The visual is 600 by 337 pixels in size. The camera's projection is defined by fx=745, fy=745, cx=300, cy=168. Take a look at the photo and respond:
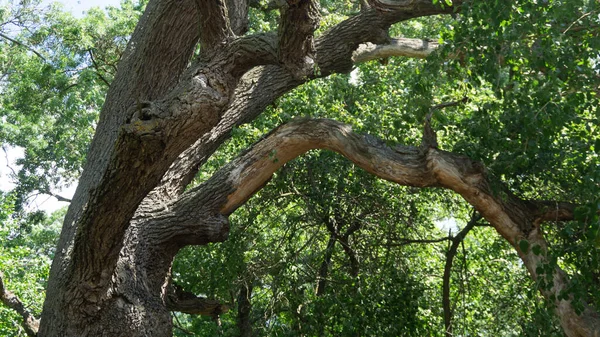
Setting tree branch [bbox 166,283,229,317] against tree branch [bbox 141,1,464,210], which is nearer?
tree branch [bbox 141,1,464,210]

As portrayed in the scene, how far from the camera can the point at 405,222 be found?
311 inches

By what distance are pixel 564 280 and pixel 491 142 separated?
1.20 meters

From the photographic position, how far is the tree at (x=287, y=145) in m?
4.88

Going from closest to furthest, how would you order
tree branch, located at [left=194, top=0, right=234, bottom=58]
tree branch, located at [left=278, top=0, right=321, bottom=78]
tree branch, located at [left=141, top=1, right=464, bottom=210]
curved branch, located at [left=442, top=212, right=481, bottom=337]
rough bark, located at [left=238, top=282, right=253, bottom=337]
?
tree branch, located at [left=278, top=0, right=321, bottom=78] → tree branch, located at [left=194, top=0, right=234, bottom=58] → tree branch, located at [left=141, top=1, right=464, bottom=210] → curved branch, located at [left=442, top=212, right=481, bottom=337] → rough bark, located at [left=238, top=282, right=253, bottom=337]

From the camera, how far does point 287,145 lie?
20.9 feet

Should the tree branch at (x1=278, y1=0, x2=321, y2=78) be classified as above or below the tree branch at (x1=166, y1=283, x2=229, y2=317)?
above

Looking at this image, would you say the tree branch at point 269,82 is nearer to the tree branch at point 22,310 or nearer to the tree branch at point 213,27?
the tree branch at point 213,27

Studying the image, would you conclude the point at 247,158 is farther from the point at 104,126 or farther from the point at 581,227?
the point at 581,227

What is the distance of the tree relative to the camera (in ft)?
16.0

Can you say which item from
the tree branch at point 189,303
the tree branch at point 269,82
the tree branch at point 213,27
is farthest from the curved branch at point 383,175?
the tree branch at point 213,27

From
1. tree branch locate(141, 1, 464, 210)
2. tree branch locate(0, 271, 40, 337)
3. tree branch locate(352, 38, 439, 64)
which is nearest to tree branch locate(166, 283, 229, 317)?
tree branch locate(141, 1, 464, 210)

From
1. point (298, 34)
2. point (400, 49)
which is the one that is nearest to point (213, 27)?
point (298, 34)

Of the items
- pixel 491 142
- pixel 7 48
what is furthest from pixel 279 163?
pixel 7 48

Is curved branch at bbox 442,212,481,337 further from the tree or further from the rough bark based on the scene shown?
the rough bark
